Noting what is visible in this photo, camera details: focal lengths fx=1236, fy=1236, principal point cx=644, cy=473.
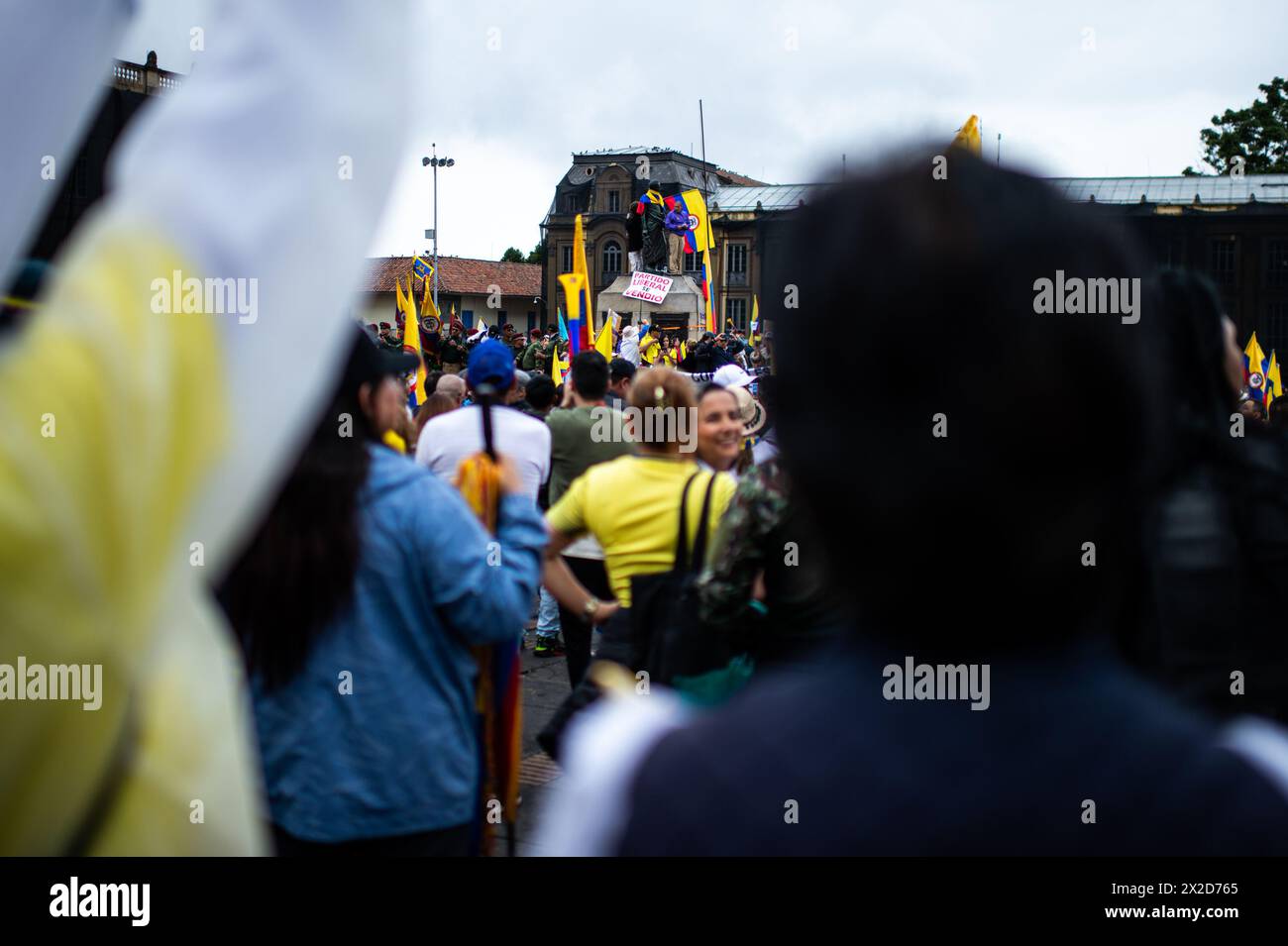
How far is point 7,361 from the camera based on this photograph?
0.72 meters

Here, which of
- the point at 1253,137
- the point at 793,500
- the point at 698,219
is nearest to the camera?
the point at 793,500

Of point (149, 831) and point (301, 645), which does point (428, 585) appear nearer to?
point (301, 645)

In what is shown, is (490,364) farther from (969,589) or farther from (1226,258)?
(1226,258)

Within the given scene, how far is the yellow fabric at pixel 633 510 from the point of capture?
4355mm

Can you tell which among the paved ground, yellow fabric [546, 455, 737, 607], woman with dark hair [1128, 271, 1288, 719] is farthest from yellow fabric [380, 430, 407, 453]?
woman with dark hair [1128, 271, 1288, 719]

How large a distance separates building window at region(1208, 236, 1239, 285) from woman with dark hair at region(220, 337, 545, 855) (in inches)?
2553

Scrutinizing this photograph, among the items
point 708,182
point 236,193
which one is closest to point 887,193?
point 236,193

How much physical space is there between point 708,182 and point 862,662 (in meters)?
81.9

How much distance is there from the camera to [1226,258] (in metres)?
61.7

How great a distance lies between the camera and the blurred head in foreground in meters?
0.88

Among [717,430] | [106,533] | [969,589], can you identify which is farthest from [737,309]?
[106,533]

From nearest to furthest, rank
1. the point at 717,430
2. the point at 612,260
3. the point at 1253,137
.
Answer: the point at 717,430 → the point at 1253,137 → the point at 612,260

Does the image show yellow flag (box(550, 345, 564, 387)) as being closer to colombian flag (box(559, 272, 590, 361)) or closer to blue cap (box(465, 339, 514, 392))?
colombian flag (box(559, 272, 590, 361))

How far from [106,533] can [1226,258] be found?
6850 centimetres
